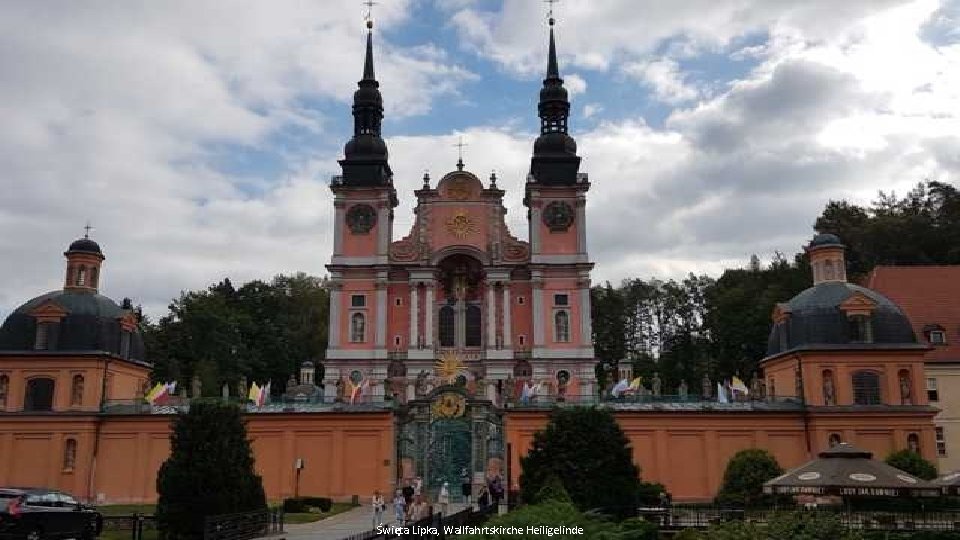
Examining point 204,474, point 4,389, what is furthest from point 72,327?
point 204,474

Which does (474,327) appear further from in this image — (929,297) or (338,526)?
(338,526)

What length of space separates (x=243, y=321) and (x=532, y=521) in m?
68.2

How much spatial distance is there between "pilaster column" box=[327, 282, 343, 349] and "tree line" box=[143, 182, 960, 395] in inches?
638

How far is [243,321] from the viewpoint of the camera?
80625mm

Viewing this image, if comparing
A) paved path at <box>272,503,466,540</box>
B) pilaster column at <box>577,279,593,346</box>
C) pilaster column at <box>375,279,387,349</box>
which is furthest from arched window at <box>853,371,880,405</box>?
pilaster column at <box>375,279,387,349</box>

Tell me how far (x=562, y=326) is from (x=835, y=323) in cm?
2016

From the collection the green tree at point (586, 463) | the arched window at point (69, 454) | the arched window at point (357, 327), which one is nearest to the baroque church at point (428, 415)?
the arched window at point (69, 454)

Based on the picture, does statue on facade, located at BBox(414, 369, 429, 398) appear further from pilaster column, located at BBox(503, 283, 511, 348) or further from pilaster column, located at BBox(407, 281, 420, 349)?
pilaster column, located at BBox(503, 283, 511, 348)

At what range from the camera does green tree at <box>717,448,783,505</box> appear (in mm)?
34469

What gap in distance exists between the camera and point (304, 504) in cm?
3638

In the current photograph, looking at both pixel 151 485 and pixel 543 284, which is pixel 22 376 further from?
pixel 543 284

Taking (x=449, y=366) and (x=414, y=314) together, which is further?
(x=414, y=314)

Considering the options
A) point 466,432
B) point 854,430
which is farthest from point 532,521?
point 854,430

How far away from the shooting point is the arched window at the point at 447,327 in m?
59.2
